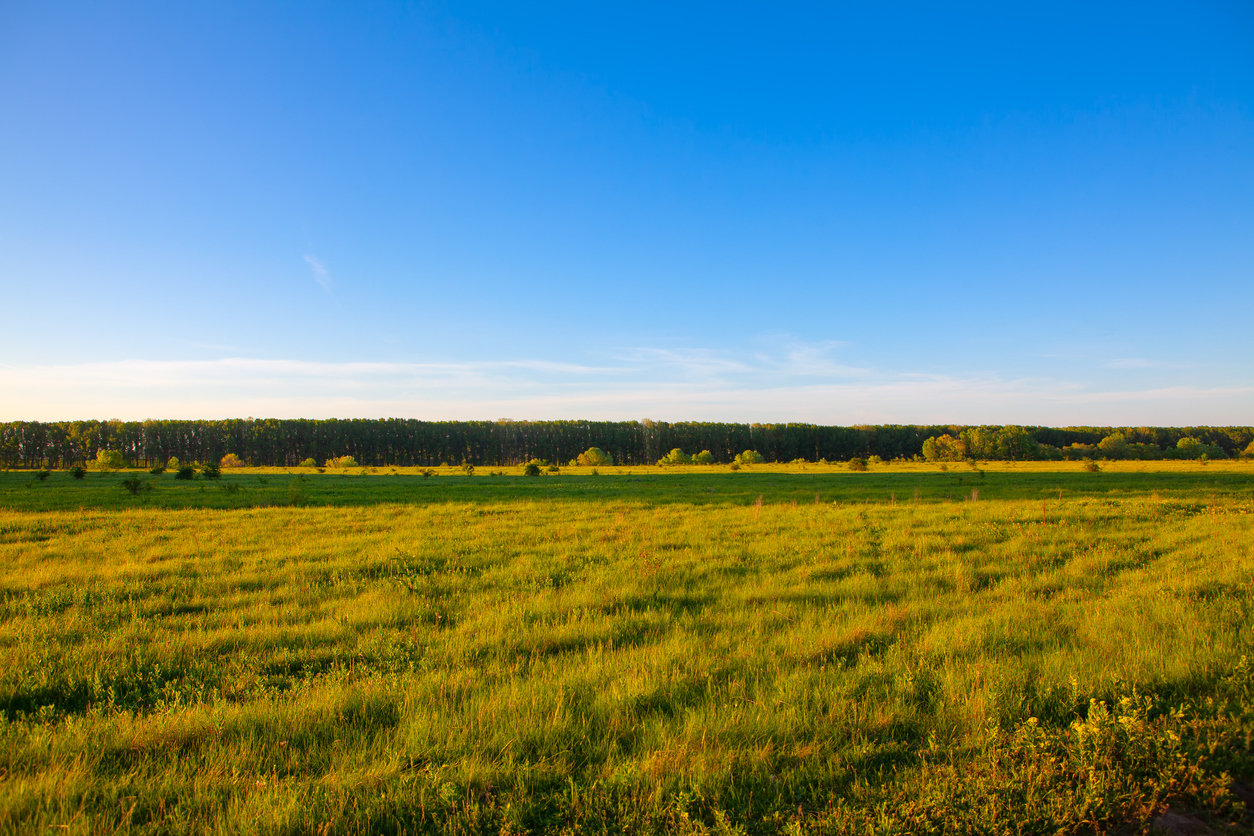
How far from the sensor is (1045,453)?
10394 cm

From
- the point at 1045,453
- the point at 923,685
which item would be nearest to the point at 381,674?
the point at 923,685

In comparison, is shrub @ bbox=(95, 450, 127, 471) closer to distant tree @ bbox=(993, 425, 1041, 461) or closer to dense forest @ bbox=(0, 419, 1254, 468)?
dense forest @ bbox=(0, 419, 1254, 468)

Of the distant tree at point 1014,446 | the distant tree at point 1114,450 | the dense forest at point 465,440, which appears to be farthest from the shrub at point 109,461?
the distant tree at point 1114,450

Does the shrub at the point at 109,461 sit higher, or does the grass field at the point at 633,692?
the grass field at the point at 633,692

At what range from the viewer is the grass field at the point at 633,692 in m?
3.30

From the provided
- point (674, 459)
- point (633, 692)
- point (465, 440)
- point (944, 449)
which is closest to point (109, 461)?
point (465, 440)

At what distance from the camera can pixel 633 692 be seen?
15.5 ft

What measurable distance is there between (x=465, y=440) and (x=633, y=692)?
147 m

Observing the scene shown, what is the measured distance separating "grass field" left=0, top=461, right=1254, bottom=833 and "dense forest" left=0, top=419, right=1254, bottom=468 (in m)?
130

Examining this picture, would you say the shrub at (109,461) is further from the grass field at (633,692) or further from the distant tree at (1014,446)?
the distant tree at (1014,446)

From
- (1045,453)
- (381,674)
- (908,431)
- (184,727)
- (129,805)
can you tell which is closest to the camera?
(129,805)

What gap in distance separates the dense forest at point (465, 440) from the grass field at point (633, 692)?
129740 millimetres

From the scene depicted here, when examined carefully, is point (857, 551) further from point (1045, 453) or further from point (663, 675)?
point (1045, 453)

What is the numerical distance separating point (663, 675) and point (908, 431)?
505 ft
